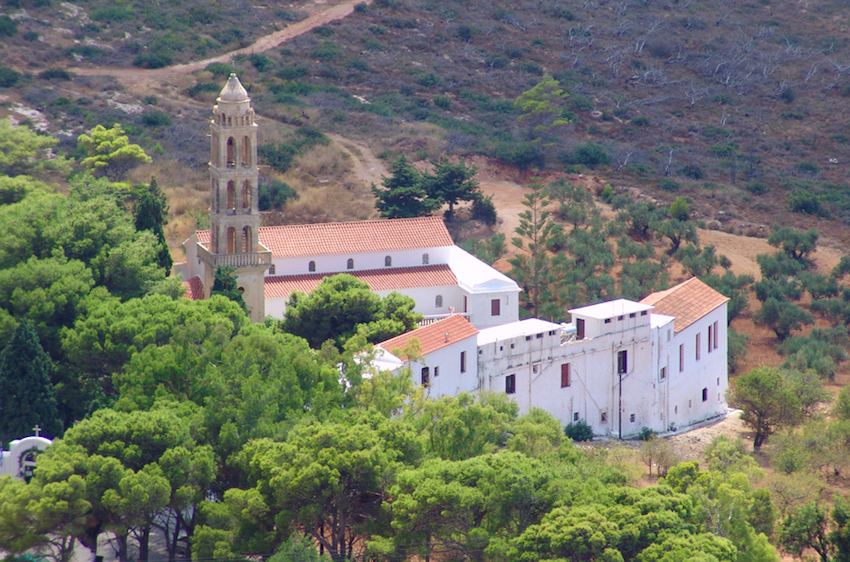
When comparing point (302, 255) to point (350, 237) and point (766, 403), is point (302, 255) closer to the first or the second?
point (350, 237)

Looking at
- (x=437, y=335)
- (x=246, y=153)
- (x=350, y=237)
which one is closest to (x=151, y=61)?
(x=350, y=237)

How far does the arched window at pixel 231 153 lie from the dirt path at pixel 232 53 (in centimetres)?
3412

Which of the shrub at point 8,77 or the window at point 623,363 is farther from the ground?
the shrub at point 8,77

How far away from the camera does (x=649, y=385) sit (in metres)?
48.6

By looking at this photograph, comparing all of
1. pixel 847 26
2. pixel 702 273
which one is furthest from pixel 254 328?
pixel 847 26

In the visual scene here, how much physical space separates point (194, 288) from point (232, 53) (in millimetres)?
42996

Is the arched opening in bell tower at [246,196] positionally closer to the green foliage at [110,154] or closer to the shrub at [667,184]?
the green foliage at [110,154]

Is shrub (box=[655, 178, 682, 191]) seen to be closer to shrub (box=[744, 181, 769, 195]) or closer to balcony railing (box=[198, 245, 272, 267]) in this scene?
shrub (box=[744, 181, 769, 195])

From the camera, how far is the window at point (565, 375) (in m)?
47.0

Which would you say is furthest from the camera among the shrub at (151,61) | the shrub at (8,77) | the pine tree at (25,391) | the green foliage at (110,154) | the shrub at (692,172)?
the shrub at (151,61)

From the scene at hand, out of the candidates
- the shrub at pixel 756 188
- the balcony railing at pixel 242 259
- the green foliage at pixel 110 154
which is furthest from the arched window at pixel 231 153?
the shrub at pixel 756 188

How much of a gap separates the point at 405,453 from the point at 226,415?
4945mm

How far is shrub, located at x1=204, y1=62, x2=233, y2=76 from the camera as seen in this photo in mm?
82125

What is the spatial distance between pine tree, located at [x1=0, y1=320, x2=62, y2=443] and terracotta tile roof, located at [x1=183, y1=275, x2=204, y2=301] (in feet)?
29.8
